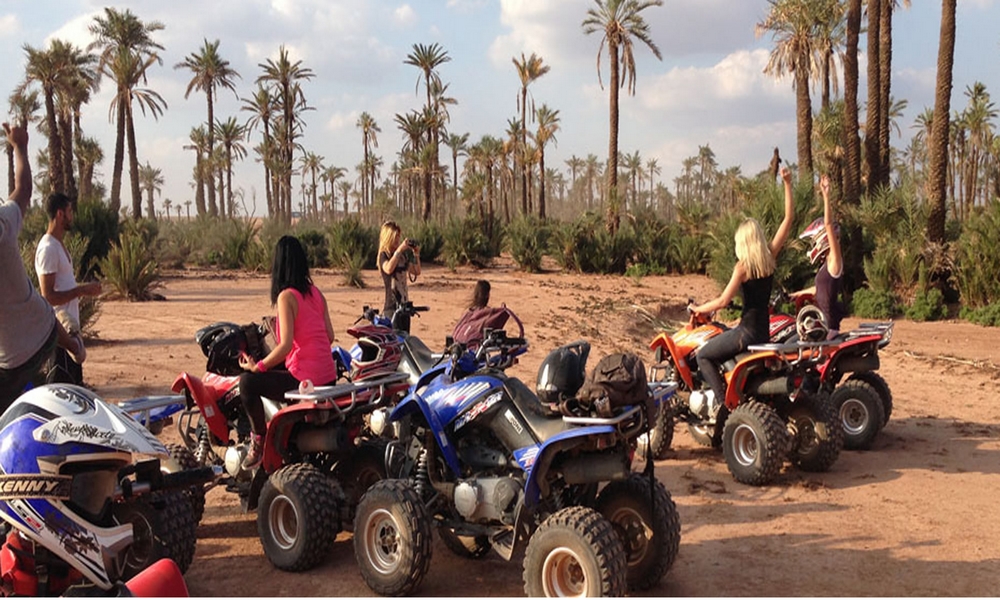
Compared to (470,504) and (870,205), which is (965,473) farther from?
(870,205)

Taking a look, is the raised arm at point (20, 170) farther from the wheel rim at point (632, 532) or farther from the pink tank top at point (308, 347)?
the wheel rim at point (632, 532)

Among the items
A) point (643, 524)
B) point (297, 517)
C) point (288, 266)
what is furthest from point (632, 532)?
point (288, 266)

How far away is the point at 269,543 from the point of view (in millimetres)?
4969

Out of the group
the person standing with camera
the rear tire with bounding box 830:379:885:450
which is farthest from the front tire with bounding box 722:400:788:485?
the person standing with camera

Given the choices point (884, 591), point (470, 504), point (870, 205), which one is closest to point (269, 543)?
point (470, 504)

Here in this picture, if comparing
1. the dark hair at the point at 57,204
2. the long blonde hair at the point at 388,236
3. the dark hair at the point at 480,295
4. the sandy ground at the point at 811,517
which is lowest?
the sandy ground at the point at 811,517

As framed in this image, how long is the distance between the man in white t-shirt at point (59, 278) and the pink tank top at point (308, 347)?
156cm

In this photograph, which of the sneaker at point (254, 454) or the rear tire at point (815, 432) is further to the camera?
the rear tire at point (815, 432)

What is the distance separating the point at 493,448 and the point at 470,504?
1.17ft

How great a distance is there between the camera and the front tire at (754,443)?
6535 millimetres

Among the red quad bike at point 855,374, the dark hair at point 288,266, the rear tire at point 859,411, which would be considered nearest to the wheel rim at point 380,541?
the dark hair at point 288,266

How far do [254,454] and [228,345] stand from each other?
0.74 m

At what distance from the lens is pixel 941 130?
1962 cm

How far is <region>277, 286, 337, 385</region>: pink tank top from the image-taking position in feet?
17.4
